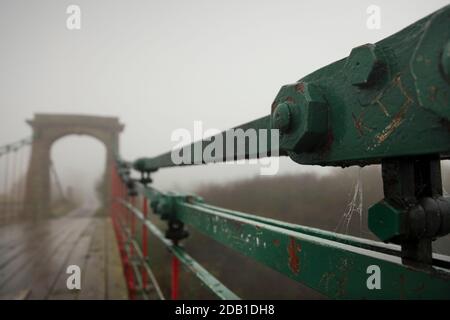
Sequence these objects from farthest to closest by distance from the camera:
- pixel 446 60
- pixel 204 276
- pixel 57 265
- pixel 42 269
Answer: pixel 57 265 < pixel 42 269 < pixel 204 276 < pixel 446 60

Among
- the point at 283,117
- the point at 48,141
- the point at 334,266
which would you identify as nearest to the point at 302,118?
the point at 283,117

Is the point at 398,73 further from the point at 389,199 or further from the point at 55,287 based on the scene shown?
the point at 55,287

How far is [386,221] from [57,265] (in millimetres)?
6391

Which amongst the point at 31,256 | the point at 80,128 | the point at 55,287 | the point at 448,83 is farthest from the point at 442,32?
the point at 80,128

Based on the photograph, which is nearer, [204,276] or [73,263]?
[204,276]

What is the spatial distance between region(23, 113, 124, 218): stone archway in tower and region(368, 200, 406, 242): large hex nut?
15.4m

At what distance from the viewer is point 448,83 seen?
354 millimetres

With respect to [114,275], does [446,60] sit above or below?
above

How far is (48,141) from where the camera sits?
1500 centimetres

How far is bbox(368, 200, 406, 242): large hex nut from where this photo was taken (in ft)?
1.51

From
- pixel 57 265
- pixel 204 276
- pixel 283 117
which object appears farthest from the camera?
pixel 57 265

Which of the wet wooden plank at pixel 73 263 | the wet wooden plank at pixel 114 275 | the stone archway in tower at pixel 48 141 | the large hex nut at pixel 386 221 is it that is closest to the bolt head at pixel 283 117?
the large hex nut at pixel 386 221

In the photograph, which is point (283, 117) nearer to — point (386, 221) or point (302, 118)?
point (302, 118)

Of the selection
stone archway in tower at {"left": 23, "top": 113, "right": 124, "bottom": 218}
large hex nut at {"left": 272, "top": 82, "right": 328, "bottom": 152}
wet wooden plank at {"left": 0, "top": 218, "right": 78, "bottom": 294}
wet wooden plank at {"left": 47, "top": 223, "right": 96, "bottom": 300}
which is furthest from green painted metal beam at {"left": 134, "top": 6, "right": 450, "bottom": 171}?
stone archway in tower at {"left": 23, "top": 113, "right": 124, "bottom": 218}
